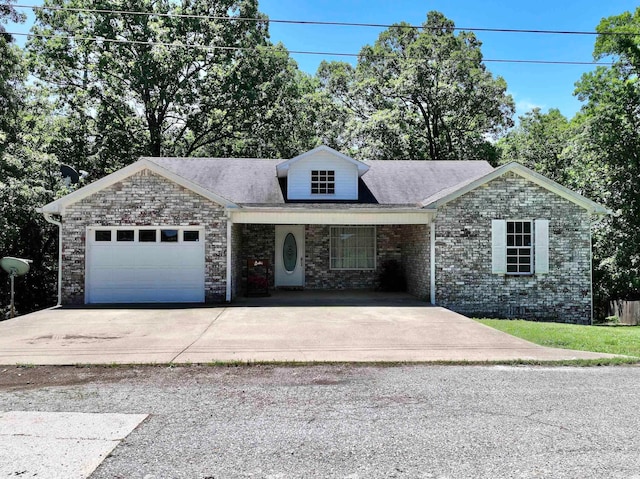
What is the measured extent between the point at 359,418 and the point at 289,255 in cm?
1198

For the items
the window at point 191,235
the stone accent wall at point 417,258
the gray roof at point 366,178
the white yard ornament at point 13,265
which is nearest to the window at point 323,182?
the gray roof at point 366,178

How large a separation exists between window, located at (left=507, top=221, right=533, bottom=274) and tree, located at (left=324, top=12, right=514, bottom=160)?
628 inches

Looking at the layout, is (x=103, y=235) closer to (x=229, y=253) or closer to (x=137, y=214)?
(x=137, y=214)

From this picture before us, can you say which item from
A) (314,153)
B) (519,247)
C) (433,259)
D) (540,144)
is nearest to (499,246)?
(519,247)

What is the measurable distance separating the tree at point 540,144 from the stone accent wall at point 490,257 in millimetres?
13302

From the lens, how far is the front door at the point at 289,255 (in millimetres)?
16469

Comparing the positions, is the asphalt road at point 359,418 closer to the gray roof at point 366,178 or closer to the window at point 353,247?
the gray roof at point 366,178

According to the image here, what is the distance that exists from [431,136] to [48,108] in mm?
21925

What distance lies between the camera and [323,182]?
51.4 feet

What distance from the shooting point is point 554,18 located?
43.3ft

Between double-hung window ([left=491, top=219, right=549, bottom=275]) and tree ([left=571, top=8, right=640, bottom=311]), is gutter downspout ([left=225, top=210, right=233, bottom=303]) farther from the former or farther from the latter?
tree ([left=571, top=8, right=640, bottom=311])

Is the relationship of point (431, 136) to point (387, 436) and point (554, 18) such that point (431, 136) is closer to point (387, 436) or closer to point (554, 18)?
point (554, 18)

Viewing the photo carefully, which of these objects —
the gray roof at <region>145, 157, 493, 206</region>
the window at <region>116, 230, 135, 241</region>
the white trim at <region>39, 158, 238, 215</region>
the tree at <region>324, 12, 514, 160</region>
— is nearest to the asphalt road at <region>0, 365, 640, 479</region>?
the window at <region>116, 230, 135, 241</region>

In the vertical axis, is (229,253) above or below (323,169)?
below
